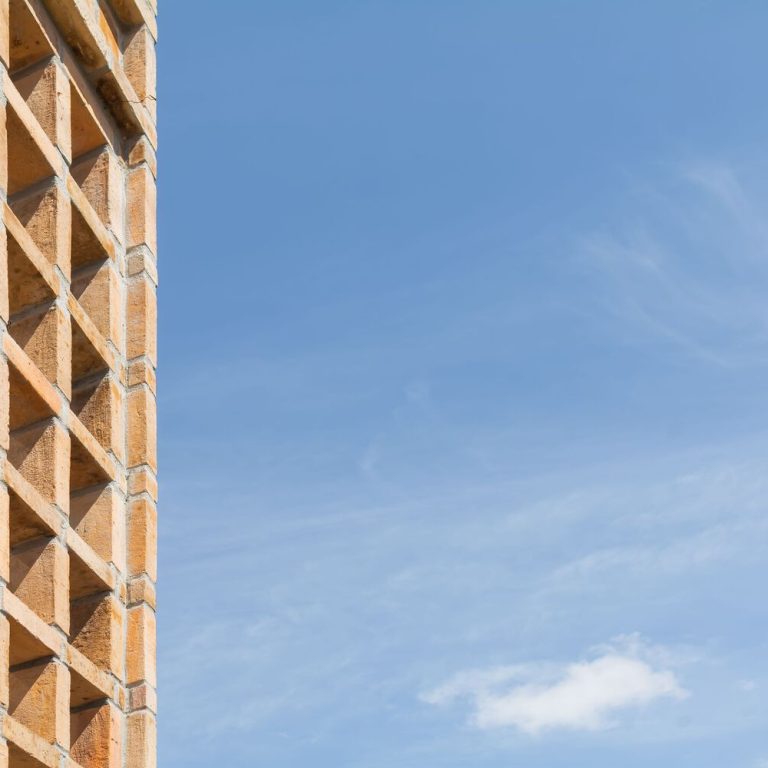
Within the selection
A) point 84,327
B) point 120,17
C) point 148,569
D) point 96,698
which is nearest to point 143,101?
point 120,17

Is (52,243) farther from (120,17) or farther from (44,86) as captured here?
(120,17)

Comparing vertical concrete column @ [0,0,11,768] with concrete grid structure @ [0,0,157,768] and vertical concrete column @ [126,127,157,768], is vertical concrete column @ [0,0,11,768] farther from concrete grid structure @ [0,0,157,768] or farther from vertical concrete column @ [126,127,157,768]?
vertical concrete column @ [126,127,157,768]

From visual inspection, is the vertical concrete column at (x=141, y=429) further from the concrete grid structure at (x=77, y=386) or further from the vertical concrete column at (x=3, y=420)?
the vertical concrete column at (x=3, y=420)

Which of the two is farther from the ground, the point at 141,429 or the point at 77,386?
the point at 77,386

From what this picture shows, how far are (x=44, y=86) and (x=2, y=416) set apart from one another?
4.85 metres

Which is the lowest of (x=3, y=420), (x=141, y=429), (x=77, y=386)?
(x=3, y=420)

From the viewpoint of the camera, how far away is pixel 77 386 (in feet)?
60.5

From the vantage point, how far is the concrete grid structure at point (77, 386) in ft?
50.2

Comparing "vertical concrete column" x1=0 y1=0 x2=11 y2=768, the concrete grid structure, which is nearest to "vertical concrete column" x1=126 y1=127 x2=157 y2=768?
the concrete grid structure

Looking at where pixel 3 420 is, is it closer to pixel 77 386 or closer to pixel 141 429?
pixel 77 386

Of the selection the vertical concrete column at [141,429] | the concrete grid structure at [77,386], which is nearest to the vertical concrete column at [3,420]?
the concrete grid structure at [77,386]

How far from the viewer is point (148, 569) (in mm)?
17922

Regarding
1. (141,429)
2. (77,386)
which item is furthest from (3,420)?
(141,429)

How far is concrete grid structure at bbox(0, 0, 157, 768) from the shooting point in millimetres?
15289
